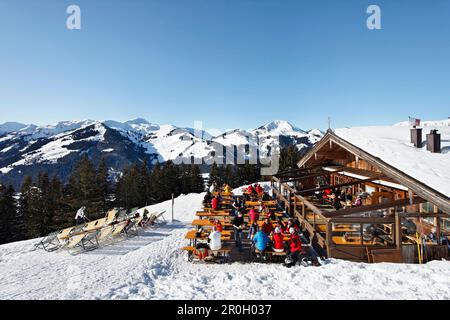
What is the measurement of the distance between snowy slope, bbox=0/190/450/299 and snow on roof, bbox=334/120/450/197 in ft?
7.51

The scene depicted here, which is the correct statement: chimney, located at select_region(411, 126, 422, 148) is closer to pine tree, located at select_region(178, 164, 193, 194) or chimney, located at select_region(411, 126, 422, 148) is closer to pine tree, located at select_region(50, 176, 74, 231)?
pine tree, located at select_region(50, 176, 74, 231)

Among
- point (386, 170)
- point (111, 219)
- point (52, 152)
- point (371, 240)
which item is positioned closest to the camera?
point (386, 170)

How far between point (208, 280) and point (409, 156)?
25.3 ft

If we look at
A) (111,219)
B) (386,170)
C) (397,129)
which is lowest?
(111,219)

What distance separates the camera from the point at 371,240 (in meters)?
8.22

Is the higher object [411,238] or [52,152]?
[52,152]

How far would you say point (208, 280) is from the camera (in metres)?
6.44

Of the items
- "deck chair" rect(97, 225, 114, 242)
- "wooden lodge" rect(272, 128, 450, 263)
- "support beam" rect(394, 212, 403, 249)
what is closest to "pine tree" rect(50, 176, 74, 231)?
"deck chair" rect(97, 225, 114, 242)

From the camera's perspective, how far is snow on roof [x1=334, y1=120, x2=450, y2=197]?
6.41 m

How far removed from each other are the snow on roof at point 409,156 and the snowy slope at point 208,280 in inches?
90.1

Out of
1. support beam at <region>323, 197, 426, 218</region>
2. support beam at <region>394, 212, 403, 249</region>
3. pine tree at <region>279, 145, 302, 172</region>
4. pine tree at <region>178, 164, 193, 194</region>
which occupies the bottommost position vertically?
pine tree at <region>178, 164, 193, 194</region>
